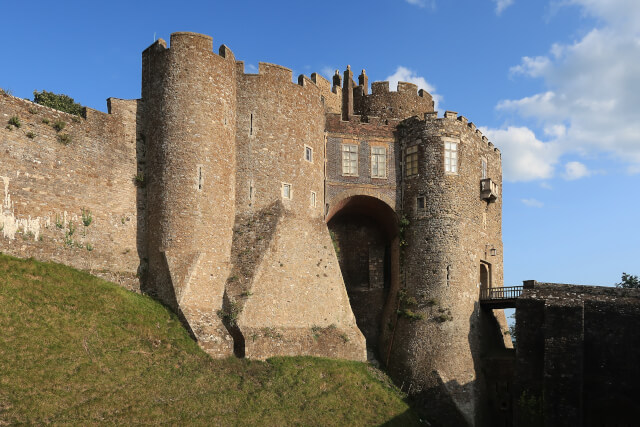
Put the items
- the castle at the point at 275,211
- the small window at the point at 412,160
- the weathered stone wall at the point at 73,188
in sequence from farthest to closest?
the small window at the point at 412,160 < the castle at the point at 275,211 < the weathered stone wall at the point at 73,188

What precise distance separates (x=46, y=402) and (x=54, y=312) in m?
4.81

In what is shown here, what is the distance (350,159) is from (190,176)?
10574mm

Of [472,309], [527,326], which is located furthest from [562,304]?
[472,309]

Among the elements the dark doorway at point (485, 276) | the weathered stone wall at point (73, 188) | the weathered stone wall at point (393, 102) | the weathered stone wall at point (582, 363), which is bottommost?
the weathered stone wall at point (582, 363)

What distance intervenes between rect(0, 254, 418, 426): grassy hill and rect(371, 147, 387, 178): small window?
38.1ft

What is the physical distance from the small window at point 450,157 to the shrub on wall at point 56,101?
79.4 ft

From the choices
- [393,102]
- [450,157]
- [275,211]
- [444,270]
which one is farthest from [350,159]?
[444,270]

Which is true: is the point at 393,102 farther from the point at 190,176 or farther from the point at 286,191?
the point at 190,176

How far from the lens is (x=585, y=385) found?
28.0 meters

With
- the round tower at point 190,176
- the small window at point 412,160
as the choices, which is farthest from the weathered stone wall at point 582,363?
the round tower at point 190,176

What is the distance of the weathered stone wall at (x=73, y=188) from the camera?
25875 millimetres

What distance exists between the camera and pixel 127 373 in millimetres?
22812

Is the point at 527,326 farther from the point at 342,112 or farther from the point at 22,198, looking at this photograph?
the point at 22,198

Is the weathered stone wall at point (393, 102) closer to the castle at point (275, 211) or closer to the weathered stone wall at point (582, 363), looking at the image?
the castle at point (275, 211)
